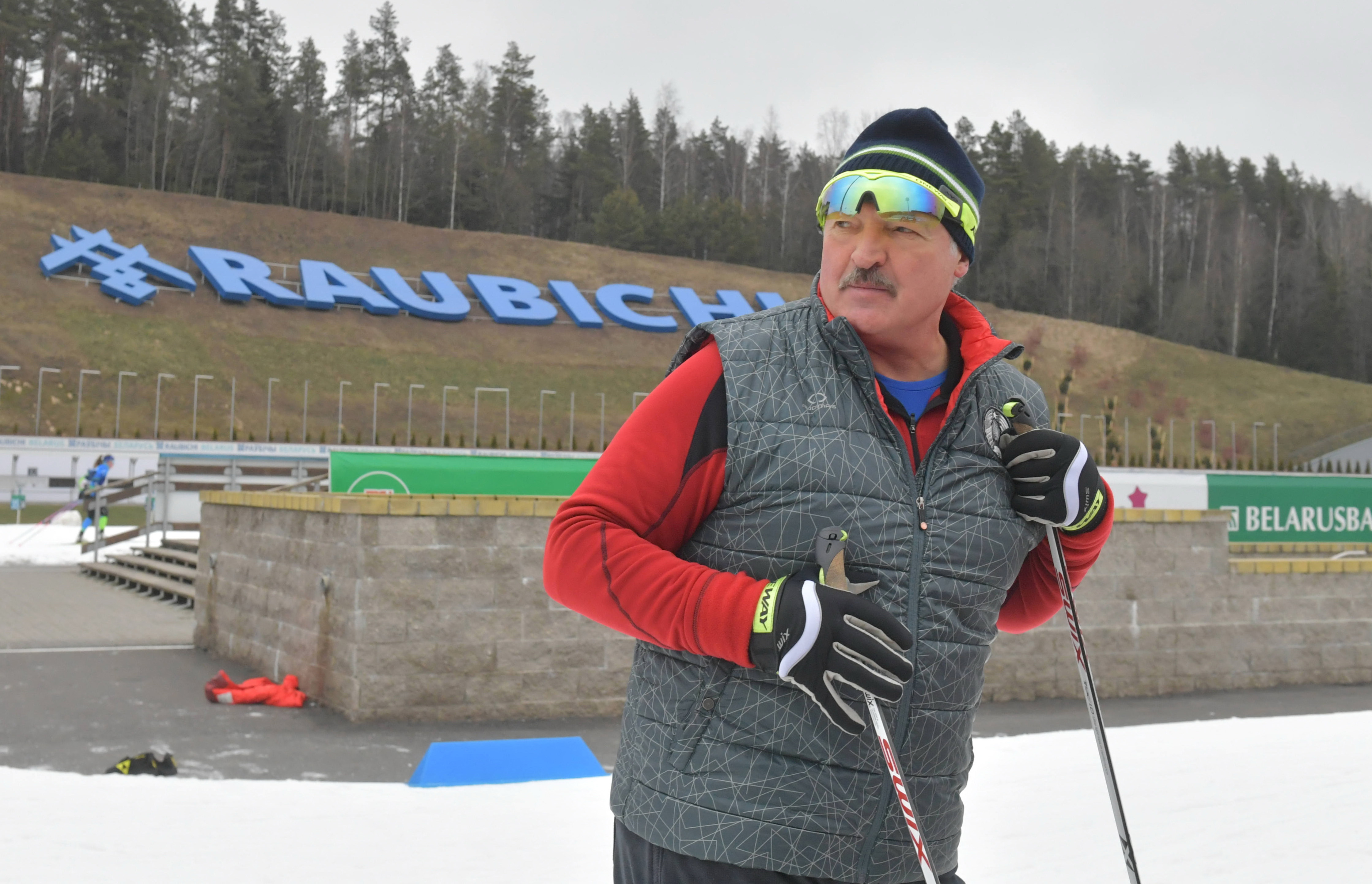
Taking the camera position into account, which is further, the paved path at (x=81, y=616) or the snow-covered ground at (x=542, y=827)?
the paved path at (x=81, y=616)

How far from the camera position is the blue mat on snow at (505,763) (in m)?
5.32

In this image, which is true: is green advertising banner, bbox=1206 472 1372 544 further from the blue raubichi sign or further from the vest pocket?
the blue raubichi sign

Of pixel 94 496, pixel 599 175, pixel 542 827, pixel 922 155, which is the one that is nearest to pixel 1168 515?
pixel 542 827

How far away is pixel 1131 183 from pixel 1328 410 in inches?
1382

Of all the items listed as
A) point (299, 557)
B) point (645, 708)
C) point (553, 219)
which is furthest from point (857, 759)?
point (553, 219)

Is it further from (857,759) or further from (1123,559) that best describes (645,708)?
(1123,559)

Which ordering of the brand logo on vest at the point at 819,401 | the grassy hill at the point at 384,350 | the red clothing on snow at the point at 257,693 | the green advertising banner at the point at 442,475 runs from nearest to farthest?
the brand logo on vest at the point at 819,401 < the red clothing on snow at the point at 257,693 < the green advertising banner at the point at 442,475 < the grassy hill at the point at 384,350

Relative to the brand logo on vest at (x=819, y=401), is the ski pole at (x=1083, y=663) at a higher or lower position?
lower

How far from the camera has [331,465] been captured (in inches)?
364

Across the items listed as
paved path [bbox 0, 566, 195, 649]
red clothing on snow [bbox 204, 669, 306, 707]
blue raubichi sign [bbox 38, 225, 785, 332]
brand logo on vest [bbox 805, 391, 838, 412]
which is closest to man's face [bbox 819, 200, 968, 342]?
brand logo on vest [bbox 805, 391, 838, 412]

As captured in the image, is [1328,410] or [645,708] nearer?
[645,708]

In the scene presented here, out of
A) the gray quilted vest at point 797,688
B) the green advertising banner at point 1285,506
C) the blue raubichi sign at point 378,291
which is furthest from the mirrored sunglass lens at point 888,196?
the blue raubichi sign at point 378,291

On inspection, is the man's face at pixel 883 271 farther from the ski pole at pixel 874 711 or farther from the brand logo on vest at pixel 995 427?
the ski pole at pixel 874 711

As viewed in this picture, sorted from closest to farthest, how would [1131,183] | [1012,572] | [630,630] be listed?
[630,630]
[1012,572]
[1131,183]
